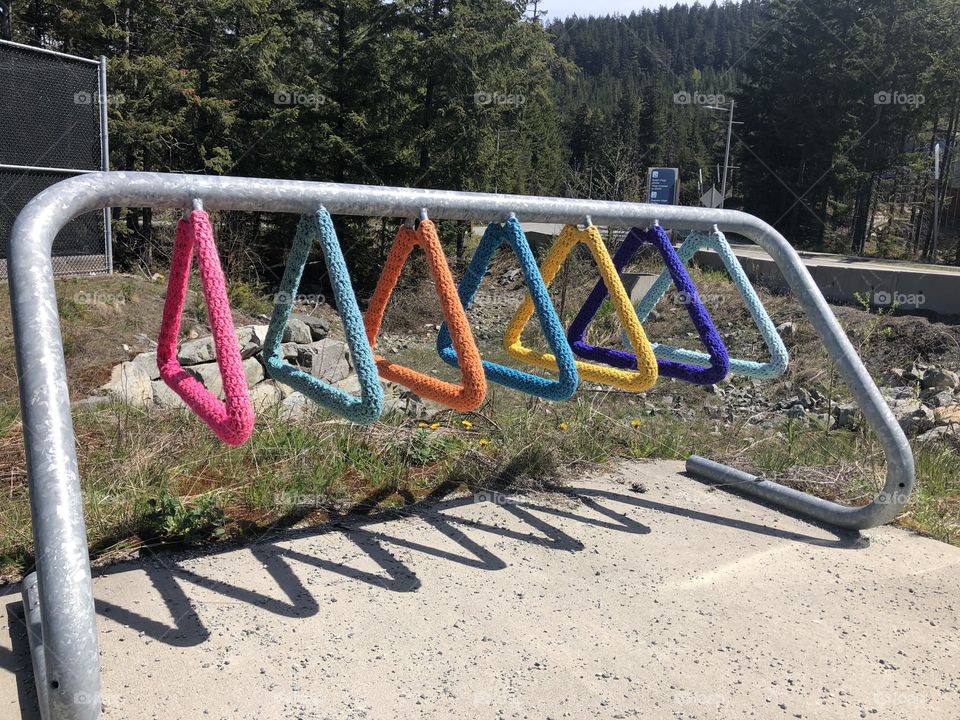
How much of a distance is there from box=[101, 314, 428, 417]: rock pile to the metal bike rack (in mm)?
2744

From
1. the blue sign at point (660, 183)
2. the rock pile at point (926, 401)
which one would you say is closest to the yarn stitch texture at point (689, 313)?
the rock pile at point (926, 401)

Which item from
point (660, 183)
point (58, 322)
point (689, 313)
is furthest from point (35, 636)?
point (660, 183)

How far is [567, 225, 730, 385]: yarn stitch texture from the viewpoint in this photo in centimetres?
299

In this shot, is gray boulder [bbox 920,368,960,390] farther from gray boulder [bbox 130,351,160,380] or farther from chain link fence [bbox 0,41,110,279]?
chain link fence [bbox 0,41,110,279]

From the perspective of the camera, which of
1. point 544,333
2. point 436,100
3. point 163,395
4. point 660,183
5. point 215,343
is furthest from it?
point 436,100

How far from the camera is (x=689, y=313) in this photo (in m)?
3.15

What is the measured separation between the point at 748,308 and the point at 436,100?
16831 millimetres

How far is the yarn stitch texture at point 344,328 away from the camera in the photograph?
217 cm

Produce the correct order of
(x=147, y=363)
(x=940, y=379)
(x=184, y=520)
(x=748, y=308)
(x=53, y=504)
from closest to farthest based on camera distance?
(x=53, y=504) < (x=184, y=520) < (x=748, y=308) < (x=147, y=363) < (x=940, y=379)

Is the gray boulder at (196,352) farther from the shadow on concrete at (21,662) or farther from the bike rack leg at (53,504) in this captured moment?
the bike rack leg at (53,504)

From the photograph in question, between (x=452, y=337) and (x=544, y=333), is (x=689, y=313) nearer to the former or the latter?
(x=544, y=333)

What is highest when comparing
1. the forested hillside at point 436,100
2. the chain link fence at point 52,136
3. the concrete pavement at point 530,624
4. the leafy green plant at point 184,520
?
the forested hillside at point 436,100

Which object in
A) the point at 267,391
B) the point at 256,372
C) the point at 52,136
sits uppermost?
the point at 52,136

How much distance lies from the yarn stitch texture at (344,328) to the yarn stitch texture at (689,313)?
116 cm
